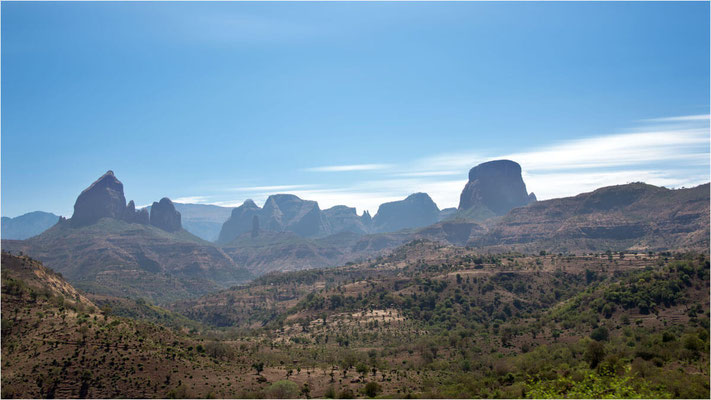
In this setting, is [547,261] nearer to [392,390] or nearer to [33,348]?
[392,390]

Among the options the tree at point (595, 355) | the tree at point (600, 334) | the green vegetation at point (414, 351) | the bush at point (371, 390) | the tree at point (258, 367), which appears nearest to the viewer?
the green vegetation at point (414, 351)

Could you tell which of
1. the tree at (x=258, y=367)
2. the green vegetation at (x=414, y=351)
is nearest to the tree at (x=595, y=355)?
the green vegetation at (x=414, y=351)

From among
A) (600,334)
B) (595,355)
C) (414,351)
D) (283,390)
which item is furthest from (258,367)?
(600,334)

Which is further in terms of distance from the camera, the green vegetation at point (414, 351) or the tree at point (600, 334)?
the tree at point (600, 334)

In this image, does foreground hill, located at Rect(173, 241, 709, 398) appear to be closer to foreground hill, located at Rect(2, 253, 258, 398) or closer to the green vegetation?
the green vegetation

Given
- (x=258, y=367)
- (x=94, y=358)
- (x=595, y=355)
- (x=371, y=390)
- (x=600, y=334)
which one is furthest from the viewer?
(x=600, y=334)

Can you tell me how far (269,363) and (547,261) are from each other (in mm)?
155419

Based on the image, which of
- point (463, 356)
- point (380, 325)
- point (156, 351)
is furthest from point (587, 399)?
point (380, 325)

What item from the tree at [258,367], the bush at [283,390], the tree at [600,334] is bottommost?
the tree at [600,334]

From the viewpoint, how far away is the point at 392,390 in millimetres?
66312

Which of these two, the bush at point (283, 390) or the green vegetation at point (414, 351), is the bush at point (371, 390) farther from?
the bush at point (283, 390)

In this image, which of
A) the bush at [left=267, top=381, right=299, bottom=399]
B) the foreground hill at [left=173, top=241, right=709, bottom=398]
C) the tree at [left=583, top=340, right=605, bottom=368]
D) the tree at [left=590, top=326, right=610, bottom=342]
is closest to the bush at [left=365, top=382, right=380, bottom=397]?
the foreground hill at [left=173, top=241, right=709, bottom=398]

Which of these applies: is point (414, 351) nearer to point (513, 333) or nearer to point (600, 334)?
point (513, 333)

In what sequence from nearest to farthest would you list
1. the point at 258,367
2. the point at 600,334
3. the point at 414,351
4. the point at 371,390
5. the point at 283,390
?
1. the point at 371,390
2. the point at 283,390
3. the point at 258,367
4. the point at 600,334
5. the point at 414,351
